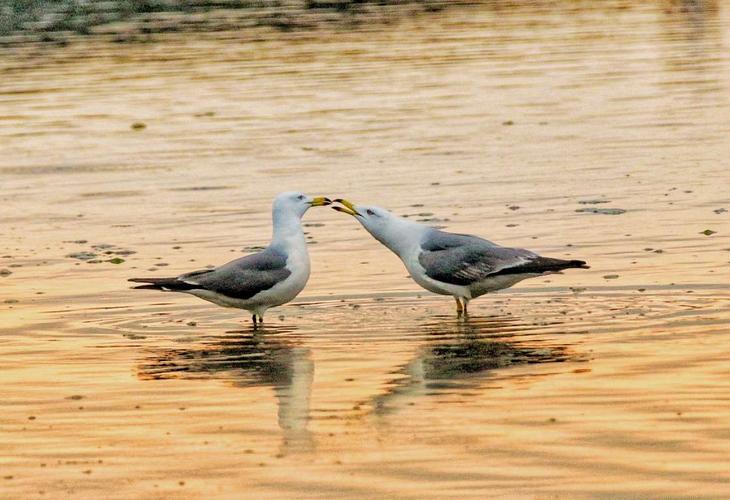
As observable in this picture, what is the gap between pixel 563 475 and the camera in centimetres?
917

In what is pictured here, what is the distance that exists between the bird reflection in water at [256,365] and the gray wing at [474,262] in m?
1.36

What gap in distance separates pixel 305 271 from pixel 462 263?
51.3 inches

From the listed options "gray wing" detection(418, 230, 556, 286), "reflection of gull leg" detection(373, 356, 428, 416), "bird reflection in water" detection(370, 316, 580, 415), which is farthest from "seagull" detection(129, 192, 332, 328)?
"reflection of gull leg" detection(373, 356, 428, 416)

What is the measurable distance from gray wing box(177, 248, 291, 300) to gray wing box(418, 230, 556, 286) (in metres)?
1.22

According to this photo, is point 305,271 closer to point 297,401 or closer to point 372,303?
point 372,303

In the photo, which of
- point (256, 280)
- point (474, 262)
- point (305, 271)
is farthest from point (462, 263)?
point (256, 280)

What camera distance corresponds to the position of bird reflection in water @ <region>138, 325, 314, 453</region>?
11.4 m

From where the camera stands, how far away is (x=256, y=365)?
1282cm

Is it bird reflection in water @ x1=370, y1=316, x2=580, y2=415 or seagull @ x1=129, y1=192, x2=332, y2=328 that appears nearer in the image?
bird reflection in water @ x1=370, y1=316, x2=580, y2=415

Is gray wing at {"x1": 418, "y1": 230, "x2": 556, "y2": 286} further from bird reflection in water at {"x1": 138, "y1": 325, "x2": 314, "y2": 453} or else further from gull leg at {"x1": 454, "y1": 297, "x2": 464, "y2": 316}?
bird reflection in water at {"x1": 138, "y1": 325, "x2": 314, "y2": 453}

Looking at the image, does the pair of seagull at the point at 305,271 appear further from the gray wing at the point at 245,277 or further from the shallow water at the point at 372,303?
the shallow water at the point at 372,303

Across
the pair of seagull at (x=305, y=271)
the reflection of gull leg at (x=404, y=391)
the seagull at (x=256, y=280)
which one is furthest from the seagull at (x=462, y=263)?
the reflection of gull leg at (x=404, y=391)

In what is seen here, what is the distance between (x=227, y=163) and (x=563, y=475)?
1677cm

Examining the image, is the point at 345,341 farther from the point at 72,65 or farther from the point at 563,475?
the point at 72,65
